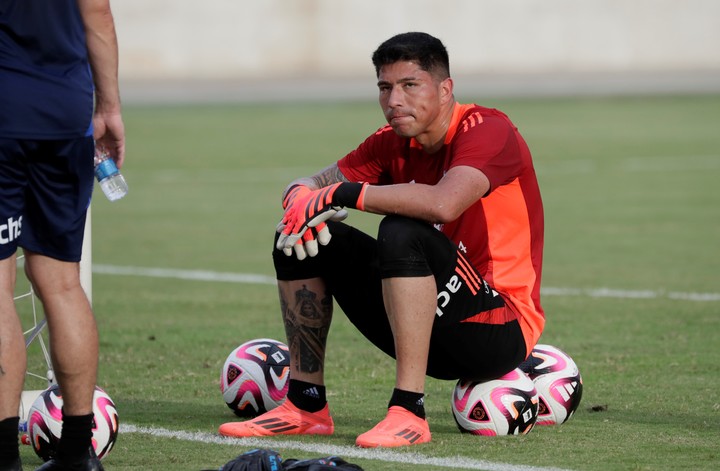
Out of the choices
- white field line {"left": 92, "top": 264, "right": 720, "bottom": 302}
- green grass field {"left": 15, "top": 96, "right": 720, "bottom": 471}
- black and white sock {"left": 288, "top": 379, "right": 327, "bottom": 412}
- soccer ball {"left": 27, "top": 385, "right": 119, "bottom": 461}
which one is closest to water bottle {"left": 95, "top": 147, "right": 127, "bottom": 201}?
soccer ball {"left": 27, "top": 385, "right": 119, "bottom": 461}

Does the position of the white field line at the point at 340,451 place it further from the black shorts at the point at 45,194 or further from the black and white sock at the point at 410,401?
the black shorts at the point at 45,194

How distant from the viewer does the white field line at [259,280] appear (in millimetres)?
10039

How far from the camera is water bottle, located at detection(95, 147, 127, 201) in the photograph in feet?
16.8

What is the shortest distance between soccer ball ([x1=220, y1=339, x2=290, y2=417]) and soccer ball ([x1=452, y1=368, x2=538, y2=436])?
91 cm

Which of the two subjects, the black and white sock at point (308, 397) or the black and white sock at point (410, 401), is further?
the black and white sock at point (308, 397)

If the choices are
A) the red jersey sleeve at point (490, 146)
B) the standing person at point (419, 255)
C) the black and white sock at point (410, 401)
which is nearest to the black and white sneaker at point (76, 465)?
the standing person at point (419, 255)

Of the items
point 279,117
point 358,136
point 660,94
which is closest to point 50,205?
point 358,136

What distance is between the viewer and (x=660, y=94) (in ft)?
136

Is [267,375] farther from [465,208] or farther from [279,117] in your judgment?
[279,117]

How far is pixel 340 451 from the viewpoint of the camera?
217 inches

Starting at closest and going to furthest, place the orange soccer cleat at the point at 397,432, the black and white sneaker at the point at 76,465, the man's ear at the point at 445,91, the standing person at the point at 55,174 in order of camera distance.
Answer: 1. the standing person at the point at 55,174
2. the black and white sneaker at the point at 76,465
3. the orange soccer cleat at the point at 397,432
4. the man's ear at the point at 445,91

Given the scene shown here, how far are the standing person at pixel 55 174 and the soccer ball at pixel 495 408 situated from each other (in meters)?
1.68

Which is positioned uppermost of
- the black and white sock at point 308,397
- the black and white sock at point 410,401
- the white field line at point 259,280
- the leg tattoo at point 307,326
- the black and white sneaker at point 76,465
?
the leg tattoo at point 307,326

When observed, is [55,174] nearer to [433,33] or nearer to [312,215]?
[312,215]
